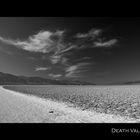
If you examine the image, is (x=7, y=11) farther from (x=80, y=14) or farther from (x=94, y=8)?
(x=94, y=8)

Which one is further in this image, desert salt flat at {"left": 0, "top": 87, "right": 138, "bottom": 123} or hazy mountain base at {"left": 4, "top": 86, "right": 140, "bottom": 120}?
hazy mountain base at {"left": 4, "top": 86, "right": 140, "bottom": 120}

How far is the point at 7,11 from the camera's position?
412 centimetres

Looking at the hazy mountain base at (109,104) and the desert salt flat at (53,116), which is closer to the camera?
the desert salt flat at (53,116)

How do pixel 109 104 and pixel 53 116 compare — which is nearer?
pixel 53 116
